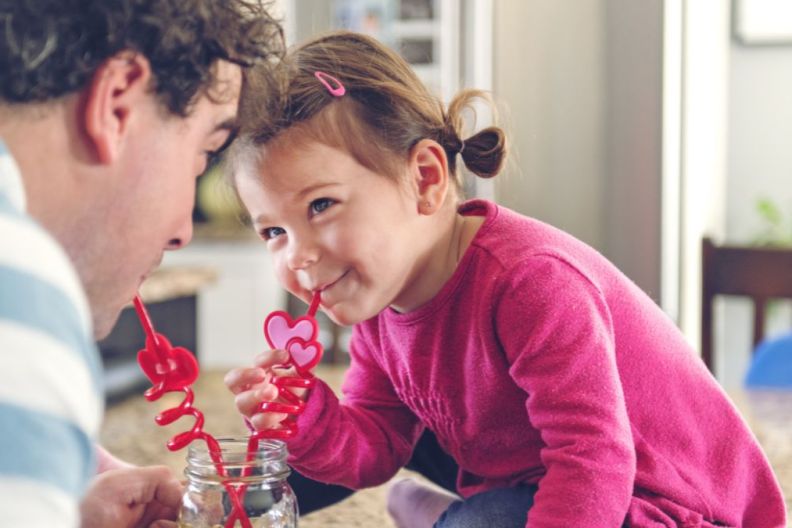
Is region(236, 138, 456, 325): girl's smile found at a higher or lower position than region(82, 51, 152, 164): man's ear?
lower

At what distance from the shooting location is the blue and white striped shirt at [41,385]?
445 mm

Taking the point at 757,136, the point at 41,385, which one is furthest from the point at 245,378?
the point at 757,136

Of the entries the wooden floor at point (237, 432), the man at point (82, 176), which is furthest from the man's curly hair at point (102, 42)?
the wooden floor at point (237, 432)

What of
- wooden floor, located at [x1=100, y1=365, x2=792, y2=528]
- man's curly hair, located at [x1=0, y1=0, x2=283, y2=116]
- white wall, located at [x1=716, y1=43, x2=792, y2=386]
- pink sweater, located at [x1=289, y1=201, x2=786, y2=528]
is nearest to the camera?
man's curly hair, located at [x1=0, y1=0, x2=283, y2=116]

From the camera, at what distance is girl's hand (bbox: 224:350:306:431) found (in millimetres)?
897

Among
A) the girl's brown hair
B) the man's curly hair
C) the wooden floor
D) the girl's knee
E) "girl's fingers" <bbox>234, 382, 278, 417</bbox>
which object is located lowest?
the wooden floor

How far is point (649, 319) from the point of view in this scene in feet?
3.25

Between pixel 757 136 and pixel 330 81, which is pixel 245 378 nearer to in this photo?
pixel 330 81

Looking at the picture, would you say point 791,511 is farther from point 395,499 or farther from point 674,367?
point 395,499

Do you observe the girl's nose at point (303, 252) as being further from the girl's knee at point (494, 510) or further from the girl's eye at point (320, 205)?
the girl's knee at point (494, 510)

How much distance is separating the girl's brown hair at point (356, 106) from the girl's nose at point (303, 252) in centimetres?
9

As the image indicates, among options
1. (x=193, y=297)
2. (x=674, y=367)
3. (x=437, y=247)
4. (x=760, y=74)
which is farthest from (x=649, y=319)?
(x=760, y=74)

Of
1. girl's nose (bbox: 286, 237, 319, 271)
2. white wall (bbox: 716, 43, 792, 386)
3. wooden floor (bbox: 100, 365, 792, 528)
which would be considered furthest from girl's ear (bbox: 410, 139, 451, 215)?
white wall (bbox: 716, 43, 792, 386)

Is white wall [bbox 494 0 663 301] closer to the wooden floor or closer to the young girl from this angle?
the young girl
